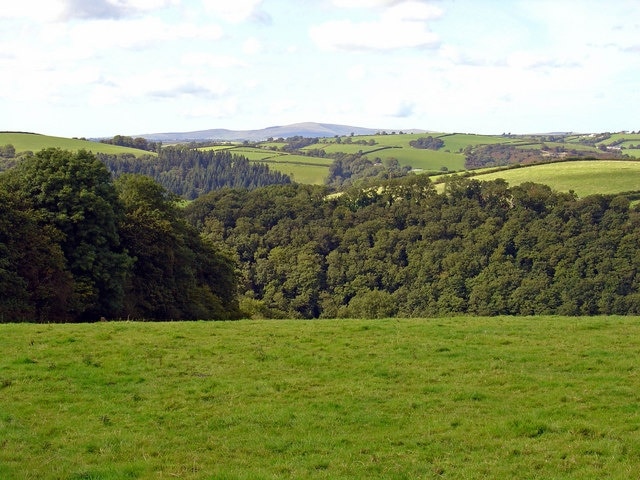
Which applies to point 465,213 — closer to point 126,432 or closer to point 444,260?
point 444,260

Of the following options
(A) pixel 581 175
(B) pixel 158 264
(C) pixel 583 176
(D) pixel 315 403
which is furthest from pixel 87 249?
(A) pixel 581 175

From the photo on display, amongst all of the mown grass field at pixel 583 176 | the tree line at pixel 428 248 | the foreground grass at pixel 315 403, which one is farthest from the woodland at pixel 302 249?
the foreground grass at pixel 315 403

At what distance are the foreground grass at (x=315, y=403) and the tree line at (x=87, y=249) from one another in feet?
36.3

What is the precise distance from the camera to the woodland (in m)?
36.9

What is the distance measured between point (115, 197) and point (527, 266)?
6940 centimetres

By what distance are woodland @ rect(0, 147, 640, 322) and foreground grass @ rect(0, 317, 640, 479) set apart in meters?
14.3

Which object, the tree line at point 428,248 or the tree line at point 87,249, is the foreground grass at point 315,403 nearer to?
the tree line at point 87,249

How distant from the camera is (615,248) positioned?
9319 centimetres

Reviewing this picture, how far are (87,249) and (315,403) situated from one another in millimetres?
25725

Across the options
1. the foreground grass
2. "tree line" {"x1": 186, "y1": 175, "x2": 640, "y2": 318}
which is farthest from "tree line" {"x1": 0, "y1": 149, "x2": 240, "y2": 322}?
"tree line" {"x1": 186, "y1": 175, "x2": 640, "y2": 318}

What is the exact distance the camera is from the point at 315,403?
1541 cm

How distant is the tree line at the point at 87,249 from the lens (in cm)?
3350

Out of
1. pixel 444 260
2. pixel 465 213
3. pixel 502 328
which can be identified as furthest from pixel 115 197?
pixel 465 213

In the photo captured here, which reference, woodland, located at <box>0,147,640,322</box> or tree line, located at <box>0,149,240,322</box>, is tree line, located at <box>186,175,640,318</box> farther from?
tree line, located at <box>0,149,240,322</box>
